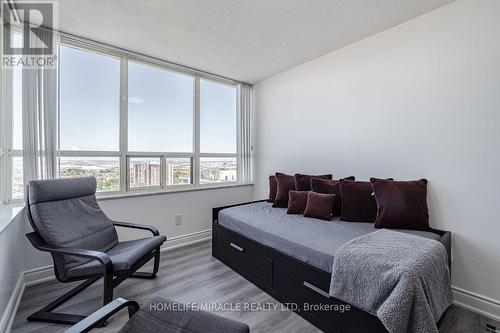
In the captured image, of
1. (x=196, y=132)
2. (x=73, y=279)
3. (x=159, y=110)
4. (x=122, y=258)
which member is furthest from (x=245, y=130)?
(x=73, y=279)

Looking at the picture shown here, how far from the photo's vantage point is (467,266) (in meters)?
2.06

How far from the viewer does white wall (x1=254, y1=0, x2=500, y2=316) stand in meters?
1.95

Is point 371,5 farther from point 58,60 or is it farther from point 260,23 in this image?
point 58,60

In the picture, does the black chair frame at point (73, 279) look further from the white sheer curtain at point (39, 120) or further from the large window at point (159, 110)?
the large window at point (159, 110)

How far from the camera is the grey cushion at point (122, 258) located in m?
1.84

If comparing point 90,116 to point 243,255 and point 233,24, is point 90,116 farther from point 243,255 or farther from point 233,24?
point 243,255

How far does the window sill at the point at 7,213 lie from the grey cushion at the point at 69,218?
150mm

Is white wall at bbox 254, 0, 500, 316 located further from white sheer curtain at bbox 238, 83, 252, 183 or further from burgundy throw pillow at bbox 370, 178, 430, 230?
white sheer curtain at bbox 238, 83, 252, 183

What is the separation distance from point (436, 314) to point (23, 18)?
13.6 ft

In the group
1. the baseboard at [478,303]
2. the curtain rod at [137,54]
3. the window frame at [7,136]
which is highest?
the curtain rod at [137,54]

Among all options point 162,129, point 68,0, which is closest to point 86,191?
point 162,129

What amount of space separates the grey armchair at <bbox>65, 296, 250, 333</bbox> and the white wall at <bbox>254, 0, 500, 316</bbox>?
7.25ft

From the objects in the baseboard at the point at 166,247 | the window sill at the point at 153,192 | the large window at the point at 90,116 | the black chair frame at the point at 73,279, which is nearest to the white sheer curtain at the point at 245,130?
the window sill at the point at 153,192

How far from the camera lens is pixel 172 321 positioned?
1.12 meters
